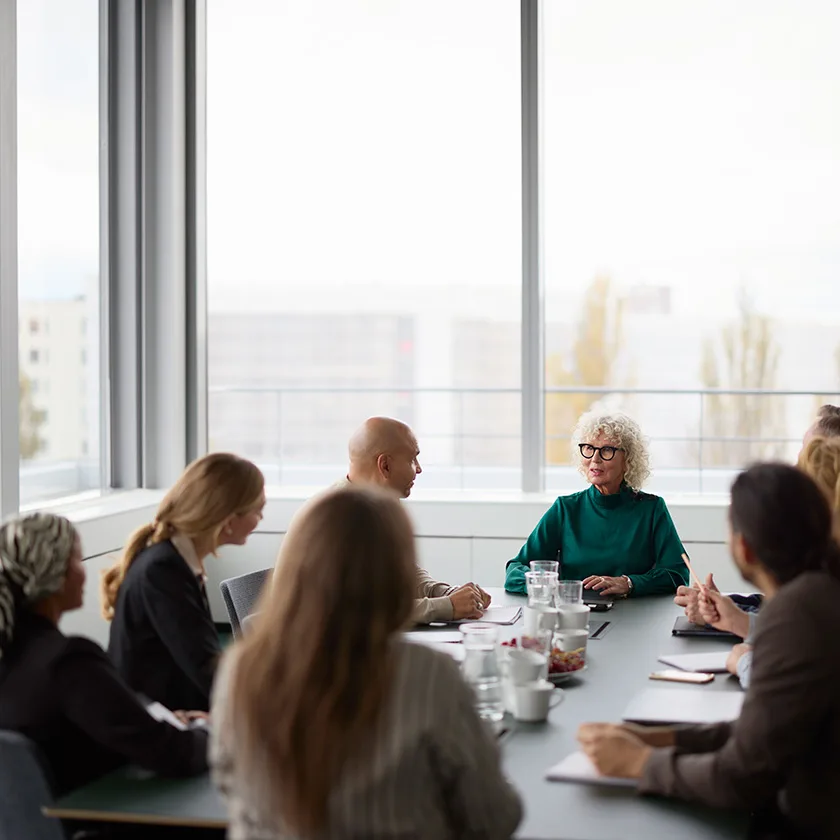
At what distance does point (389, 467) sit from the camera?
9.90 feet

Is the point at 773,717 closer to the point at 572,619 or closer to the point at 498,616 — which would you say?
the point at 572,619

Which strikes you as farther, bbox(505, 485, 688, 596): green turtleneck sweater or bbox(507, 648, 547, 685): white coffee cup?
bbox(505, 485, 688, 596): green turtleneck sweater

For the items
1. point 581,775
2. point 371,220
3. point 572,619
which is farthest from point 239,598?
point 371,220

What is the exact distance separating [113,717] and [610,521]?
2.03 metres

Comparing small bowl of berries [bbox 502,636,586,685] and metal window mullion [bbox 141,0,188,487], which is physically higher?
metal window mullion [bbox 141,0,188,487]

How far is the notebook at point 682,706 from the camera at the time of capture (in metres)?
1.85

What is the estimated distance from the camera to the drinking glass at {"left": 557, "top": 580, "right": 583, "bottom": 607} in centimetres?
252

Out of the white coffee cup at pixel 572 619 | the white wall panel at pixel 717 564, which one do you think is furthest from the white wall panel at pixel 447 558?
the white coffee cup at pixel 572 619

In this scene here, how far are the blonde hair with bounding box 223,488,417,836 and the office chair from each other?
1488 mm

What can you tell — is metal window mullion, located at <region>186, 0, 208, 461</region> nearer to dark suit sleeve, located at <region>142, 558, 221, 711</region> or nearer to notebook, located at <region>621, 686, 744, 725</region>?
dark suit sleeve, located at <region>142, 558, 221, 711</region>

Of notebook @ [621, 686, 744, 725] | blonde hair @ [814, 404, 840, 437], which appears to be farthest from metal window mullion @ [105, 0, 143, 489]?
notebook @ [621, 686, 744, 725]

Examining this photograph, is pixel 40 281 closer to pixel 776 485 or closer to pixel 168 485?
pixel 168 485

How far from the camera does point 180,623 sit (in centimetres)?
216

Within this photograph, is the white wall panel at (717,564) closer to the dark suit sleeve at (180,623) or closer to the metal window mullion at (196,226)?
the metal window mullion at (196,226)
